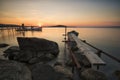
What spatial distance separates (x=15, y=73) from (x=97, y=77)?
6.57m

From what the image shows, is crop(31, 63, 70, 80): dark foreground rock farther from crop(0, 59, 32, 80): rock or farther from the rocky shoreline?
crop(0, 59, 32, 80): rock

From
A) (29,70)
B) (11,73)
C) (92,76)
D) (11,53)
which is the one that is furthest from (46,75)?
(11,53)

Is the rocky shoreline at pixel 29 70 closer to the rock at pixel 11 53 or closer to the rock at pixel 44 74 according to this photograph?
the rock at pixel 44 74

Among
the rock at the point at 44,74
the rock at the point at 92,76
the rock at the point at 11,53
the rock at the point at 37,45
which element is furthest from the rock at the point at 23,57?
the rock at the point at 92,76

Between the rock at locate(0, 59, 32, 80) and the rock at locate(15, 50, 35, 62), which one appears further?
the rock at locate(15, 50, 35, 62)

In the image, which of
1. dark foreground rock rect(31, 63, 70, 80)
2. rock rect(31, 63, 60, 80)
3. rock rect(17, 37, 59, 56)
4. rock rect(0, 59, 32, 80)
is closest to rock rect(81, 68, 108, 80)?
dark foreground rock rect(31, 63, 70, 80)

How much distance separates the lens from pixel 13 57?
19844mm

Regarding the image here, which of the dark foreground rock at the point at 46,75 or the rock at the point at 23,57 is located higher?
the dark foreground rock at the point at 46,75

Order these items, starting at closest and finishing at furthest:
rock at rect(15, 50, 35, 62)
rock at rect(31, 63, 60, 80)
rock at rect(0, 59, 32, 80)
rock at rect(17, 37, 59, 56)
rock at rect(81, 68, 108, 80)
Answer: rock at rect(0, 59, 32, 80) < rock at rect(31, 63, 60, 80) < rock at rect(81, 68, 108, 80) < rock at rect(15, 50, 35, 62) < rock at rect(17, 37, 59, 56)

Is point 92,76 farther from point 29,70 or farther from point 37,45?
point 37,45

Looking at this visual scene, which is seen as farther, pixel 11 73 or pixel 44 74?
pixel 44 74

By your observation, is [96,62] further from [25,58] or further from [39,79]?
[25,58]

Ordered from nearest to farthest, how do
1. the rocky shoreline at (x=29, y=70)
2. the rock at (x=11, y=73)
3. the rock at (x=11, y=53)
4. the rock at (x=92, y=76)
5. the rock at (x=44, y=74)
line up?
the rock at (x=11, y=73)
the rocky shoreline at (x=29, y=70)
the rock at (x=44, y=74)
the rock at (x=92, y=76)
the rock at (x=11, y=53)

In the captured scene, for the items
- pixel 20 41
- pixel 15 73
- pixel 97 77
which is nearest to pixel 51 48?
pixel 20 41
